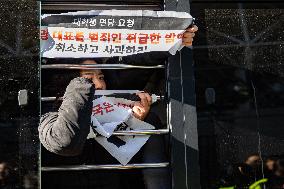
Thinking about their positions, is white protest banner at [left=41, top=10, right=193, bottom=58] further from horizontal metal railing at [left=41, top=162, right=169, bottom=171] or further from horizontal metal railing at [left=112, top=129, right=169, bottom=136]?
horizontal metal railing at [left=41, top=162, right=169, bottom=171]

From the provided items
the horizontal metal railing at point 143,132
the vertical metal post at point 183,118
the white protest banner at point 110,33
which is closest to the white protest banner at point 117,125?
the horizontal metal railing at point 143,132

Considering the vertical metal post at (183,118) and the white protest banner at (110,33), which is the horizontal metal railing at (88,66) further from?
the vertical metal post at (183,118)

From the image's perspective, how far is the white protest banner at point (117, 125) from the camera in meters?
4.91

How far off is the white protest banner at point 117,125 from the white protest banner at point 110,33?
542 millimetres

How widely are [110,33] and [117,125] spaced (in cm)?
96

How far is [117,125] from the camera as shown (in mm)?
4922

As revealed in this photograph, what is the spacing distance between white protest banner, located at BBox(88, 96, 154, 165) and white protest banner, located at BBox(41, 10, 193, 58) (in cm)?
54

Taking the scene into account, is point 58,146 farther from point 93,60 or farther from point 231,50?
point 231,50

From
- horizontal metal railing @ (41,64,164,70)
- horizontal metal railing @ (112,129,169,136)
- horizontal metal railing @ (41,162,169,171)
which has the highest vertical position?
horizontal metal railing @ (41,64,164,70)

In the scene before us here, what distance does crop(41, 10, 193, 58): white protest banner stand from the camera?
4.82 meters

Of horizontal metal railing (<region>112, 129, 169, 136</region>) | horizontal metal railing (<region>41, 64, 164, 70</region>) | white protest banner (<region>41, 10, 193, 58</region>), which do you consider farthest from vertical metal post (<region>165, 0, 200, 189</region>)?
horizontal metal railing (<region>41, 64, 164, 70</region>)

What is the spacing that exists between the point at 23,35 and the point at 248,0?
2555mm

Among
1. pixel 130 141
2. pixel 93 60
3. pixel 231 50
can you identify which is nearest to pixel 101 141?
pixel 130 141

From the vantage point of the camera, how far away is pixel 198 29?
209 inches
